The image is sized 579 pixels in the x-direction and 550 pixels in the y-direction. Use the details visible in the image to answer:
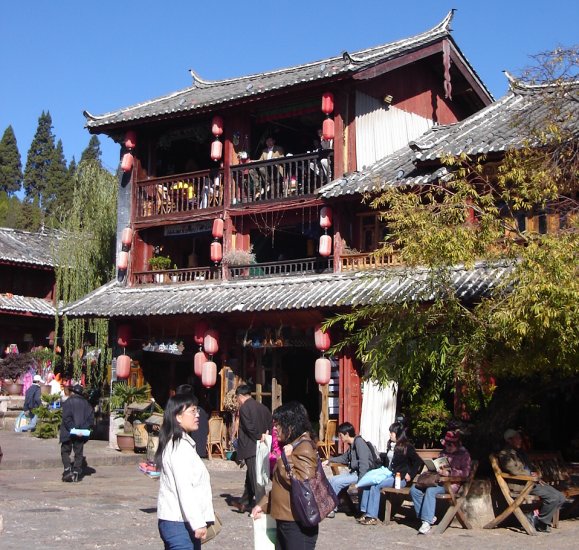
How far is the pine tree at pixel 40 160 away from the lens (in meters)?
64.8

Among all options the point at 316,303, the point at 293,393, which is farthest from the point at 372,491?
the point at 293,393

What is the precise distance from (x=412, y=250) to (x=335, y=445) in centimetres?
707

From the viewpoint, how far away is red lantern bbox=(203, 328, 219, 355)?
58.4 ft

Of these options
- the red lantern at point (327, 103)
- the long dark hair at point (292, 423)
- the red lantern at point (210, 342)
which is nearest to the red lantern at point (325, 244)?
the red lantern at point (327, 103)

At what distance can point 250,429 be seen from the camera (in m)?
10.5

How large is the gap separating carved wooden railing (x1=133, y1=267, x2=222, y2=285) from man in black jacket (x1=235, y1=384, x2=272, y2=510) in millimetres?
8582

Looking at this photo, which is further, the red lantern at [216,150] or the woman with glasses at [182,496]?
the red lantern at [216,150]

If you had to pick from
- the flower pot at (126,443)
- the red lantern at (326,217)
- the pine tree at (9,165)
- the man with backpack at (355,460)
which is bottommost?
the flower pot at (126,443)

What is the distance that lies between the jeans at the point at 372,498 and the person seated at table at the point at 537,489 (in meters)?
1.22

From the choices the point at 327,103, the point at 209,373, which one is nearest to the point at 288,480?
the point at 209,373

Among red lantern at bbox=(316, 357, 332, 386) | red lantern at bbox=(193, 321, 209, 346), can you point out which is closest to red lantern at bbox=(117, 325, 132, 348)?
red lantern at bbox=(193, 321, 209, 346)

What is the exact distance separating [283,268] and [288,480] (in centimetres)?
1356

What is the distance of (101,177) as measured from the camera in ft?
80.6

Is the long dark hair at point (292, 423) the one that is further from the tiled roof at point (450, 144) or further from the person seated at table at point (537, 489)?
A: the tiled roof at point (450, 144)
